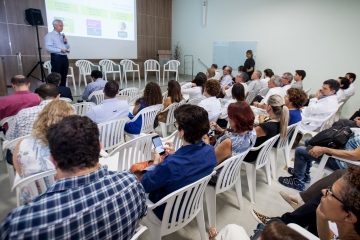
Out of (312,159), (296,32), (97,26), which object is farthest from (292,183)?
(97,26)

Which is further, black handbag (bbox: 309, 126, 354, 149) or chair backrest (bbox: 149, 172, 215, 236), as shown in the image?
black handbag (bbox: 309, 126, 354, 149)

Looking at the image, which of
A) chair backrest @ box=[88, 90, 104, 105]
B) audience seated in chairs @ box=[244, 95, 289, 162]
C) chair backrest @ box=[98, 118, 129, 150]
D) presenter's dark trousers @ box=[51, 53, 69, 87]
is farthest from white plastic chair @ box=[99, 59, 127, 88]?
audience seated in chairs @ box=[244, 95, 289, 162]

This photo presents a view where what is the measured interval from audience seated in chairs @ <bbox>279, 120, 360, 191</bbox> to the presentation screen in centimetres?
680

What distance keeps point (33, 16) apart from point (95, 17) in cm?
181

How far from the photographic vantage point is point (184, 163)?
4.10ft

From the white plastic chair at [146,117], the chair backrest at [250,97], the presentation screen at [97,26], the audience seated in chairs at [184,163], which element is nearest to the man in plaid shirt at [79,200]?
the audience seated in chairs at [184,163]

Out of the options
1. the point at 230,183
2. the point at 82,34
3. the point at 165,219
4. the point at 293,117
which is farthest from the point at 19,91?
the point at 82,34

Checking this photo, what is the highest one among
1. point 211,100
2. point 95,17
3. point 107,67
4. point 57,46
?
point 95,17

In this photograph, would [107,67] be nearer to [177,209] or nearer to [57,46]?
[57,46]

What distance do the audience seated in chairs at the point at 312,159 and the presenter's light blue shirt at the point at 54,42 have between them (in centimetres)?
482

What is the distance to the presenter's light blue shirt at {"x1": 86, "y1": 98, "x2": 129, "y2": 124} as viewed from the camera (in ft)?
7.97

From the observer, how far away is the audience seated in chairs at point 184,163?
1.22 m

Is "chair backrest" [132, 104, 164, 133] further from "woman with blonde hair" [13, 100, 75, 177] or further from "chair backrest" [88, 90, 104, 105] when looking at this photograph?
"woman with blonde hair" [13, 100, 75, 177]

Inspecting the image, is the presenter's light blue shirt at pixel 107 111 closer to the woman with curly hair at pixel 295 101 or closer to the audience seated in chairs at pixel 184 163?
the audience seated in chairs at pixel 184 163
